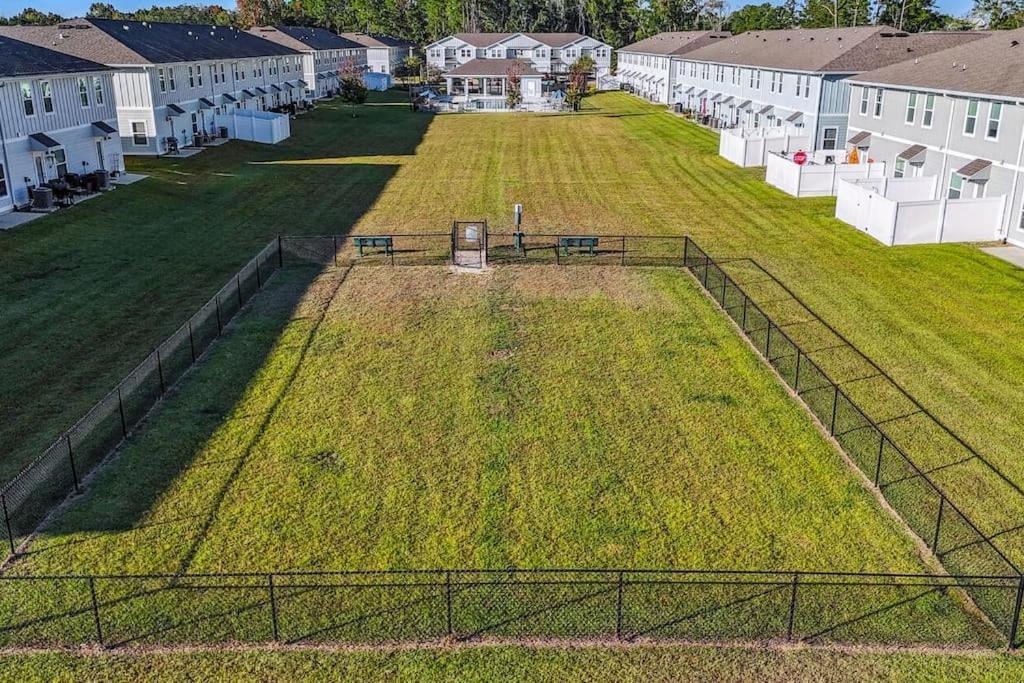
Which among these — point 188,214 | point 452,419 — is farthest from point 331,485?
point 188,214

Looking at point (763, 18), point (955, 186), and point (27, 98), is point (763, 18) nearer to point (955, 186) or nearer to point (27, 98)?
point (955, 186)

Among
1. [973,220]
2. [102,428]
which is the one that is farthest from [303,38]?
[102,428]

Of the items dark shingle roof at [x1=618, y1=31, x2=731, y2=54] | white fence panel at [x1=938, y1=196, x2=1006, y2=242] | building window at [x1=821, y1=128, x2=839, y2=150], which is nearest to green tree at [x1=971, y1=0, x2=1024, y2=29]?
dark shingle roof at [x1=618, y1=31, x2=731, y2=54]

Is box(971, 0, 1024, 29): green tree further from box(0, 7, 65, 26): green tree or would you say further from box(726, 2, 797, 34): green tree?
box(0, 7, 65, 26): green tree

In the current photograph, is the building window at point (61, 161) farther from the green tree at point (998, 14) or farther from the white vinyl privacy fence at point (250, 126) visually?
the green tree at point (998, 14)

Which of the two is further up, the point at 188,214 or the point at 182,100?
the point at 182,100

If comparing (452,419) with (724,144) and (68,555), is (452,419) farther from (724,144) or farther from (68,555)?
(724,144)

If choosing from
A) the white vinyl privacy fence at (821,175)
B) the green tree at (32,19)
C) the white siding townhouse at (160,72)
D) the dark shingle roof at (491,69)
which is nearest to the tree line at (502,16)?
the green tree at (32,19)

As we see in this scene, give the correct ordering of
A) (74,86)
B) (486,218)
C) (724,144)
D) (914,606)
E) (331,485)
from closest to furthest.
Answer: (914,606)
(331,485)
(486,218)
(74,86)
(724,144)
